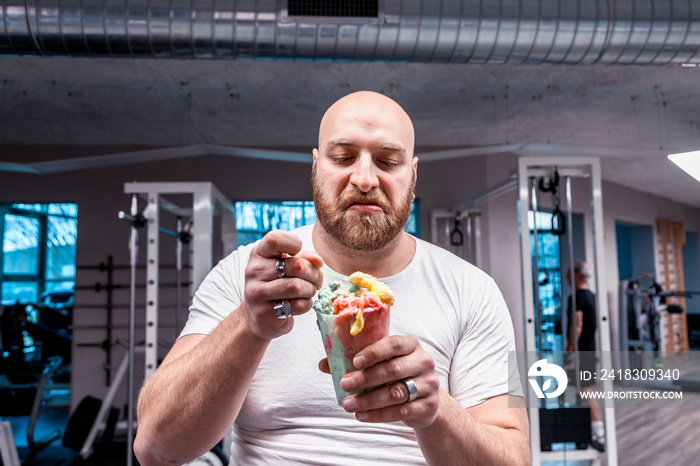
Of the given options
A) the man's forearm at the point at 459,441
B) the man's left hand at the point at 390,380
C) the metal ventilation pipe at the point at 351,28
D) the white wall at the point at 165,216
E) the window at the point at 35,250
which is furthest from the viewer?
the window at the point at 35,250

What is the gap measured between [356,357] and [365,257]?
0.52 meters

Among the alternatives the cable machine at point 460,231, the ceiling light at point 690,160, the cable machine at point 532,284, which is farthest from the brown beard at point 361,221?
the cable machine at point 460,231

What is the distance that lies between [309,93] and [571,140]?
4.06 meters

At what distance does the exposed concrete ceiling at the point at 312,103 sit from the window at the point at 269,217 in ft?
2.77

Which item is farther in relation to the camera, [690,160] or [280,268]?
[690,160]

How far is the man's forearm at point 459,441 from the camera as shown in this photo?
96 centimetres

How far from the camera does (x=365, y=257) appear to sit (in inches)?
52.3

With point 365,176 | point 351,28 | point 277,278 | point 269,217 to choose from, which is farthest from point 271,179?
point 277,278

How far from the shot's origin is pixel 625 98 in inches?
234

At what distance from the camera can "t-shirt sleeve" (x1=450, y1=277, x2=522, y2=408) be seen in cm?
123

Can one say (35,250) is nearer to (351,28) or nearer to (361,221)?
(351,28)

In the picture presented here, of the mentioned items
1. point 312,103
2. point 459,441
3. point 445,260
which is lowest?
point 459,441

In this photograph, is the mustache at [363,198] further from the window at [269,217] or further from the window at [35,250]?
the window at [35,250]

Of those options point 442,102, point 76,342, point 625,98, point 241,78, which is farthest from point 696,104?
point 76,342
